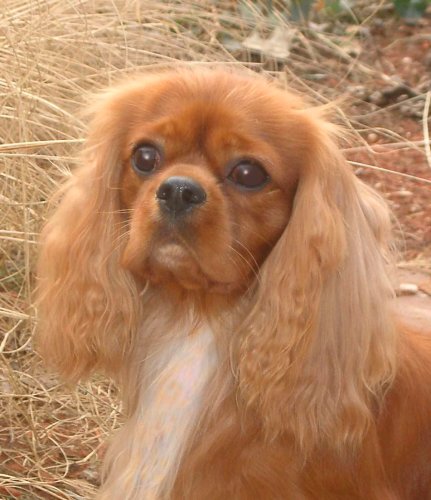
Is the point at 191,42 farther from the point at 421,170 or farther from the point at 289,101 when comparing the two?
the point at 289,101

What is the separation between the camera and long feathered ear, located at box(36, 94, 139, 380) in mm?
2482

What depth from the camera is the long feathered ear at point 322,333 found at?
2.34 m

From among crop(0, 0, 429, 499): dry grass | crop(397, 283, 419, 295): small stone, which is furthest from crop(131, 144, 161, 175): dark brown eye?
crop(397, 283, 419, 295): small stone

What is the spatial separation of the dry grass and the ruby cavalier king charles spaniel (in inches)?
31.1

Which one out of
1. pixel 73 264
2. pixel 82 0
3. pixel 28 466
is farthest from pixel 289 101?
pixel 82 0


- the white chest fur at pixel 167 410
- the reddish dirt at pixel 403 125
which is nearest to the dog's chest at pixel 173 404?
the white chest fur at pixel 167 410

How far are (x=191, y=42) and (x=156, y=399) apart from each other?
254cm

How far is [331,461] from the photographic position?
97.3 inches

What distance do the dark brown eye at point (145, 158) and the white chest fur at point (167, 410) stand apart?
0.41 metres

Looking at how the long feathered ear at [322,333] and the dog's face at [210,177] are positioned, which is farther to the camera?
the long feathered ear at [322,333]

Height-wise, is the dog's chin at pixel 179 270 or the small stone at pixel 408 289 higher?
the dog's chin at pixel 179 270

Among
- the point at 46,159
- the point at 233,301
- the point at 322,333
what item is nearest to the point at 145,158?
the point at 233,301

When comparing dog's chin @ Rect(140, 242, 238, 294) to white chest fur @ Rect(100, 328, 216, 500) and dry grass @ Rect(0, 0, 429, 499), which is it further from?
dry grass @ Rect(0, 0, 429, 499)

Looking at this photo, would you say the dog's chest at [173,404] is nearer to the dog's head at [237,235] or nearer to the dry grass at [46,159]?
the dog's head at [237,235]
